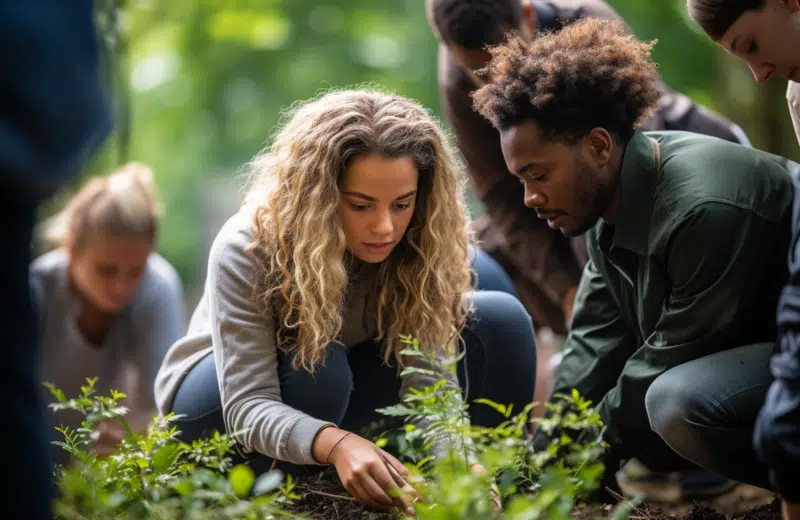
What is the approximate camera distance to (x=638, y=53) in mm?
2246

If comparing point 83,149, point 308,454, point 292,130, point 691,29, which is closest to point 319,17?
point 691,29

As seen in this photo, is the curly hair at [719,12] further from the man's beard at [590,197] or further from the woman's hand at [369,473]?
the woman's hand at [369,473]

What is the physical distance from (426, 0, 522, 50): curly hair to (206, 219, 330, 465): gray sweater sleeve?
96 centimetres

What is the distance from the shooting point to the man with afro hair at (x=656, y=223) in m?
2.05

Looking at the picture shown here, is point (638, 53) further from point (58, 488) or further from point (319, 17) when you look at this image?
point (319, 17)

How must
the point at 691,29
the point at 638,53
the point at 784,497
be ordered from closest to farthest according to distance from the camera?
the point at 784,497 → the point at 638,53 → the point at 691,29

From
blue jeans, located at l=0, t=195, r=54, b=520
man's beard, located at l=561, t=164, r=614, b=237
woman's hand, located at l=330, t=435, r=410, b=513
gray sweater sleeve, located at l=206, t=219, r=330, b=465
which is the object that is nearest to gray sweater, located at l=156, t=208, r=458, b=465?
gray sweater sleeve, located at l=206, t=219, r=330, b=465

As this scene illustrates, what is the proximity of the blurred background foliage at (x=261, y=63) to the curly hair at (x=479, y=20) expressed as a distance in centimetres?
334

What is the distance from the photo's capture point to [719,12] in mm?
2055

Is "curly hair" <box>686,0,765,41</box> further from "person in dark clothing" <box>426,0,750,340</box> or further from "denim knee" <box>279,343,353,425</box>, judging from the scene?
"denim knee" <box>279,343,353,425</box>

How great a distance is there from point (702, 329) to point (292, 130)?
105cm

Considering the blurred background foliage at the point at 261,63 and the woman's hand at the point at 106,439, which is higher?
the blurred background foliage at the point at 261,63

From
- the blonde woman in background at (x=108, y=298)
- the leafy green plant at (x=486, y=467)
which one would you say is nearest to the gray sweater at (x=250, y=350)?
the leafy green plant at (x=486, y=467)

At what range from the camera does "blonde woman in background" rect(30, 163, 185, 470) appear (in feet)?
11.5
